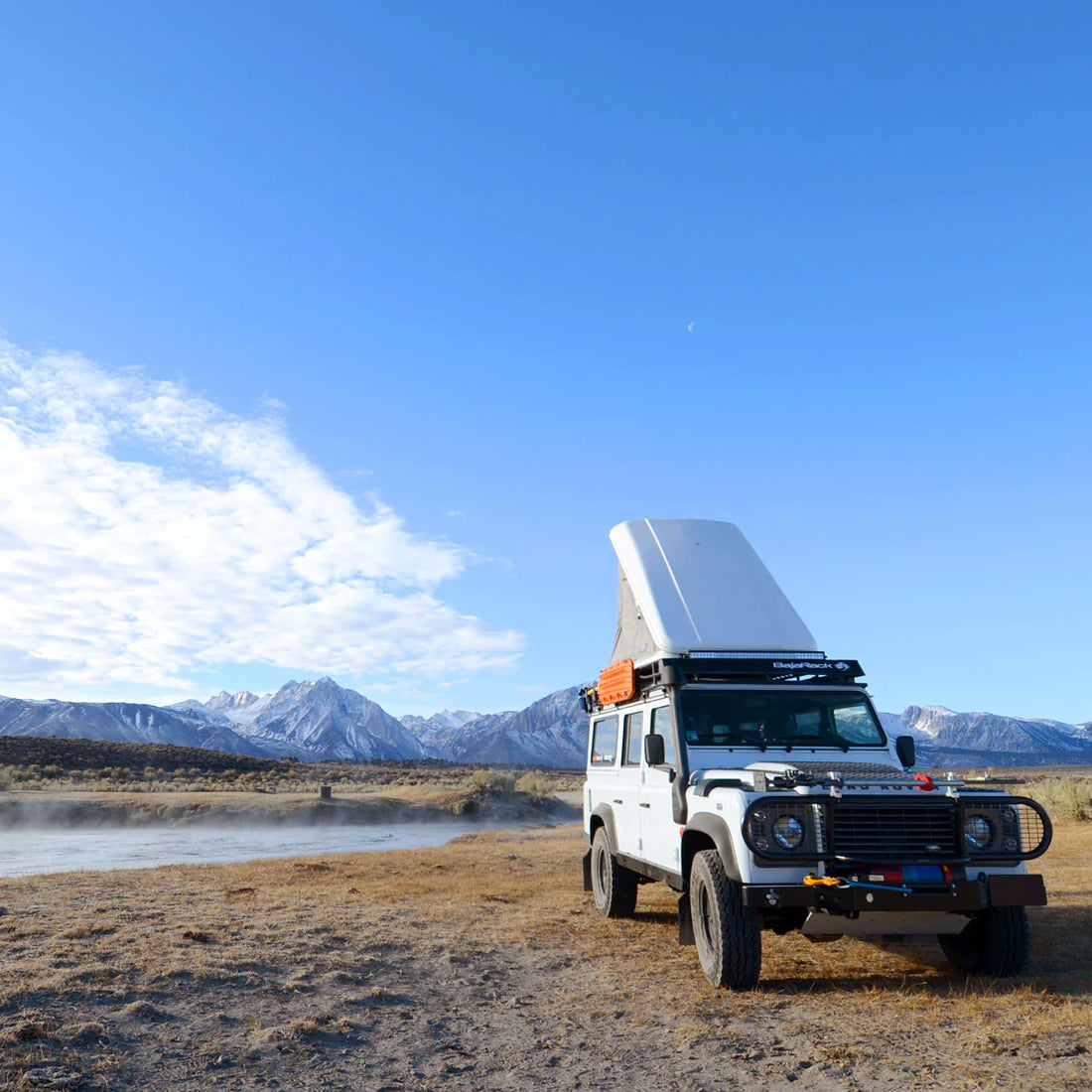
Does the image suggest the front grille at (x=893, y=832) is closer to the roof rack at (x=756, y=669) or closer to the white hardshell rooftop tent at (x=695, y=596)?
the roof rack at (x=756, y=669)

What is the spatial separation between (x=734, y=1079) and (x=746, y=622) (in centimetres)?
495

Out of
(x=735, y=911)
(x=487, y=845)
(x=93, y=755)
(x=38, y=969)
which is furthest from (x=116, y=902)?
(x=93, y=755)

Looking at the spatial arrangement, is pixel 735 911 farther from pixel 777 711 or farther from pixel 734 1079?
pixel 777 711

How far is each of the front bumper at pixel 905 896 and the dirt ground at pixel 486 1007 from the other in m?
0.67

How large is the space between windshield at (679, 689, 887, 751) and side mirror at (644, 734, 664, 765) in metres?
0.26

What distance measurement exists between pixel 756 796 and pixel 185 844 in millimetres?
22886

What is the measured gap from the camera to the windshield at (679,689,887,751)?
8367 millimetres

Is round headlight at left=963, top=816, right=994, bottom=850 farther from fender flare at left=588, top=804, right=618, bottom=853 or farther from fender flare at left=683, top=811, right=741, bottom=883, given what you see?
fender flare at left=588, top=804, right=618, bottom=853

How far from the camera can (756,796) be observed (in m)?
6.46

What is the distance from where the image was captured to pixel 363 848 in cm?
2348

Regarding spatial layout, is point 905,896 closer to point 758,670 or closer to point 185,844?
point 758,670

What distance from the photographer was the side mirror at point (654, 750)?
8156 mm

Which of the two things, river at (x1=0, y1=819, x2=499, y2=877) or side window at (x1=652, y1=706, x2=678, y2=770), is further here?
river at (x1=0, y1=819, x2=499, y2=877)

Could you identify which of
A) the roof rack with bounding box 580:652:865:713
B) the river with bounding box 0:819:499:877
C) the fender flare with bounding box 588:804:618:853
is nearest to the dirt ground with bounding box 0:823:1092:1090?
the fender flare with bounding box 588:804:618:853
